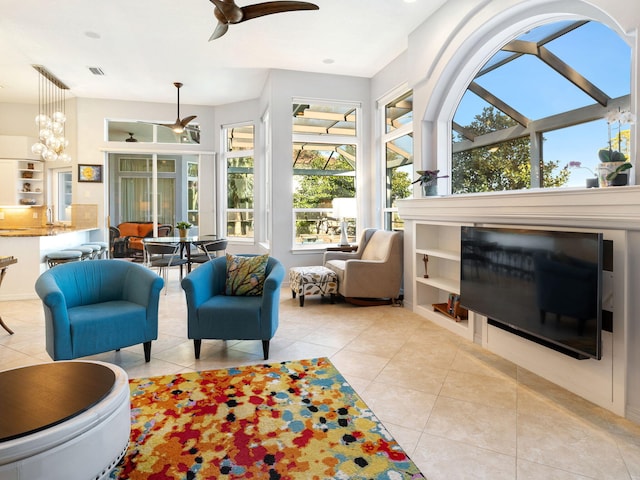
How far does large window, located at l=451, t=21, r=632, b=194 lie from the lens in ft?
9.16

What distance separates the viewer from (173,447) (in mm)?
1985

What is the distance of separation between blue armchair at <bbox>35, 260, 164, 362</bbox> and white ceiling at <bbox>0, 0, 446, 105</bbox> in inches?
115

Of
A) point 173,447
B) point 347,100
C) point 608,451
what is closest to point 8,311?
point 173,447

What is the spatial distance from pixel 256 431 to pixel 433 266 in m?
3.04

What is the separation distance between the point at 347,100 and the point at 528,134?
3496 mm

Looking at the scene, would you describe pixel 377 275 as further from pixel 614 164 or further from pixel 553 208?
pixel 614 164

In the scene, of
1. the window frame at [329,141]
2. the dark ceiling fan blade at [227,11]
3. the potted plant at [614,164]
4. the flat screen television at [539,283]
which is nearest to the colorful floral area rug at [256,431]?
the flat screen television at [539,283]

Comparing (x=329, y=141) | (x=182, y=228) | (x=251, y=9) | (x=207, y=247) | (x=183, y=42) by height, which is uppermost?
(x=183, y=42)

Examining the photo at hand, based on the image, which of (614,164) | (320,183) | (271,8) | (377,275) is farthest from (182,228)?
(614,164)

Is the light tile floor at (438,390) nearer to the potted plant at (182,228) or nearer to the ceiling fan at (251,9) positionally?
the potted plant at (182,228)

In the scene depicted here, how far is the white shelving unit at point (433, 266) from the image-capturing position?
422 centimetres

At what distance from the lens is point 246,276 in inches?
141

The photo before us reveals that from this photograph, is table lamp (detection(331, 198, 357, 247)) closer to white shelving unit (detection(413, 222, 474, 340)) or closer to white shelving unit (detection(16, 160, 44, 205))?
white shelving unit (detection(413, 222, 474, 340))

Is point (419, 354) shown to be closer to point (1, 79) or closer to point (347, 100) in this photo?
point (347, 100)
